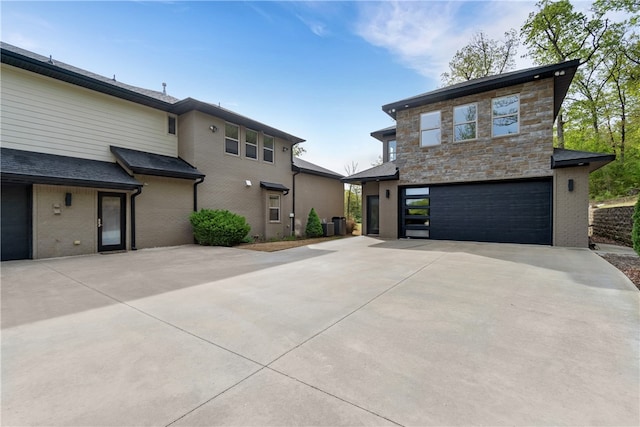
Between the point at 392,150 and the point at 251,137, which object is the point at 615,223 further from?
the point at 251,137

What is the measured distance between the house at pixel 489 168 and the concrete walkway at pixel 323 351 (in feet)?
16.3

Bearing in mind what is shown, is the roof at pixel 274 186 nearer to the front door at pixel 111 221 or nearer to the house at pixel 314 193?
the house at pixel 314 193

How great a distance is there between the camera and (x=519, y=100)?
376 inches

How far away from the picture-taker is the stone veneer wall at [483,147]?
9180 mm

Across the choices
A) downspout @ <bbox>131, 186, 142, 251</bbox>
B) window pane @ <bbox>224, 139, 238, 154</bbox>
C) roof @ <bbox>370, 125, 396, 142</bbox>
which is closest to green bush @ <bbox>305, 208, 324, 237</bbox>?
window pane @ <bbox>224, 139, 238, 154</bbox>

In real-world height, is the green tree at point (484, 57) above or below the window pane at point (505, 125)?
above

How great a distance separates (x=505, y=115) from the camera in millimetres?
9836

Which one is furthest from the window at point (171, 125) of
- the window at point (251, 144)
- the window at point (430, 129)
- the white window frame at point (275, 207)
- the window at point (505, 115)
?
the window at point (505, 115)

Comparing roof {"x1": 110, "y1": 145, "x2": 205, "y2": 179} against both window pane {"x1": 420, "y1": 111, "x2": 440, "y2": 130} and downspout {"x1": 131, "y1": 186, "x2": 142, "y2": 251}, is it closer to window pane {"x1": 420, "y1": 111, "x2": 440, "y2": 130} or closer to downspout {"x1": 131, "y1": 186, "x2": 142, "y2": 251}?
downspout {"x1": 131, "y1": 186, "x2": 142, "y2": 251}

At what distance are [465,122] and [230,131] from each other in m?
10.0

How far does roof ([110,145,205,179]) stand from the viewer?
8.73 metres

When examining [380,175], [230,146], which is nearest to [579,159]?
[380,175]

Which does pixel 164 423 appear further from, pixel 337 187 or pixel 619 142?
pixel 619 142

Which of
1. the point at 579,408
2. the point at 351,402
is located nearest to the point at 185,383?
the point at 351,402
